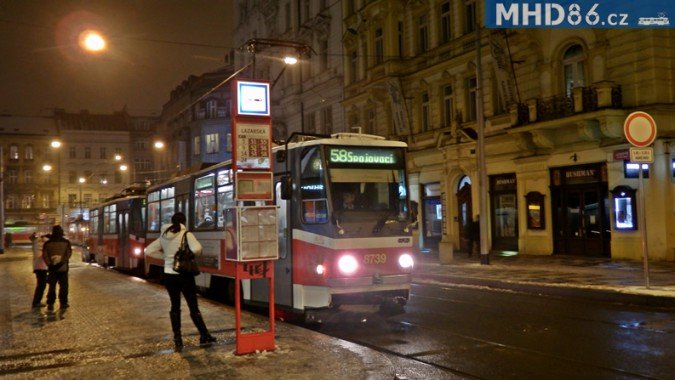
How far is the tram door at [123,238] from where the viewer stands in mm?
24594

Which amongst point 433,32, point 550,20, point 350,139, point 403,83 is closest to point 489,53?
point 433,32

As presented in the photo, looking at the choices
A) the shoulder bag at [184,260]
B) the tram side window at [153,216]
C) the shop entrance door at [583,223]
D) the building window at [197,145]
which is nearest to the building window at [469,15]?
the shop entrance door at [583,223]

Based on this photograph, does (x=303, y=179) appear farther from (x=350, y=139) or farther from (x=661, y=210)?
(x=661, y=210)

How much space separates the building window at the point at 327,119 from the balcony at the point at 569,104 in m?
16.2

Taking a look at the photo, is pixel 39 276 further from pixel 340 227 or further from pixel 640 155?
pixel 640 155

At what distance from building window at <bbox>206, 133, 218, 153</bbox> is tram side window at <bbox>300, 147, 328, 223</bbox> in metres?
42.0

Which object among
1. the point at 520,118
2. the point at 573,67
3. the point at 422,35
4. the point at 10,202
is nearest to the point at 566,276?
the point at 520,118

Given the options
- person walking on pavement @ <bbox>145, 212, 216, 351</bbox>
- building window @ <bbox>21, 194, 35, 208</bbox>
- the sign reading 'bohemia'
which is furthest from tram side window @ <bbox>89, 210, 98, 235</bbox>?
building window @ <bbox>21, 194, 35, 208</bbox>

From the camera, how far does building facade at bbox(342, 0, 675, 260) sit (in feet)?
68.8

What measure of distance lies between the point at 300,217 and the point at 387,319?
2491mm

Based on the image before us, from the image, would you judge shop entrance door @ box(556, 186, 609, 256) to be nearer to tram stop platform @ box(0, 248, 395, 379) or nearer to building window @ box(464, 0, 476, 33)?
building window @ box(464, 0, 476, 33)

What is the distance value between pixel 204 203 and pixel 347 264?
5.51m

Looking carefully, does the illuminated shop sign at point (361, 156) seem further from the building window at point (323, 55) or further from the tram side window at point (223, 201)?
the building window at point (323, 55)

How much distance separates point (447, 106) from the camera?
30250 mm
